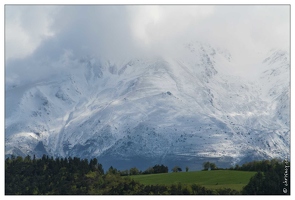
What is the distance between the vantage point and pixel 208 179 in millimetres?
141000

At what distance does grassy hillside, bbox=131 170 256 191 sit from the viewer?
432ft

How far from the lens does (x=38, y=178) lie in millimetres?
131500

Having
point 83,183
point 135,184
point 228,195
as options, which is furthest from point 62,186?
point 228,195

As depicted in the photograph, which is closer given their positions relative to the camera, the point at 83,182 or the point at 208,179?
the point at 83,182

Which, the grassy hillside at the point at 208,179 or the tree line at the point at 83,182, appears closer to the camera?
the tree line at the point at 83,182

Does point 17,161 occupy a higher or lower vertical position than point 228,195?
higher

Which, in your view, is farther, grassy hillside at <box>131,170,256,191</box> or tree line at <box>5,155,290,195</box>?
grassy hillside at <box>131,170,256,191</box>

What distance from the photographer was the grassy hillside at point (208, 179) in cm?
13155

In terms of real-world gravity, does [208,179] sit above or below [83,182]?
above
